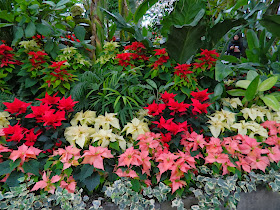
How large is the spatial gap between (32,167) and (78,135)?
0.97 ft

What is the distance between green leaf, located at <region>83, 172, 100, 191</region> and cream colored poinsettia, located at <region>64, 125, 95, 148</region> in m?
0.21

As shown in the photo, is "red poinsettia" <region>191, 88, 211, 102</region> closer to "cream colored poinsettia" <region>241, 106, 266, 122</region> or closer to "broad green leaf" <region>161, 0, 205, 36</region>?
"cream colored poinsettia" <region>241, 106, 266, 122</region>

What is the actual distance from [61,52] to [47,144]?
1160 mm

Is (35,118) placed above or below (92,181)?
above

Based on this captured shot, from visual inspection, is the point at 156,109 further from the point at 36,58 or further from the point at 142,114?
the point at 36,58

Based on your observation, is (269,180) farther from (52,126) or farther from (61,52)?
(61,52)

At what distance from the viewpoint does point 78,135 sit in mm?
1327

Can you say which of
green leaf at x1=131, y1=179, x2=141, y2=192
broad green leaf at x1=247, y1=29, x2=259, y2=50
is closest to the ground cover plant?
green leaf at x1=131, y1=179, x2=141, y2=192

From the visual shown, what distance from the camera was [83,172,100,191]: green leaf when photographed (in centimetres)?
113

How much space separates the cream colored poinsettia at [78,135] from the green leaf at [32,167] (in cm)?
22

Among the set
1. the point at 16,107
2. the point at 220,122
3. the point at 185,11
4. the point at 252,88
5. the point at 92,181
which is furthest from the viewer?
the point at 185,11

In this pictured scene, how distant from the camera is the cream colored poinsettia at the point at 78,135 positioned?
1.30m

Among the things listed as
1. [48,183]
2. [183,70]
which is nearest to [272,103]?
[183,70]

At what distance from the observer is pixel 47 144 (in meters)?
1.31
